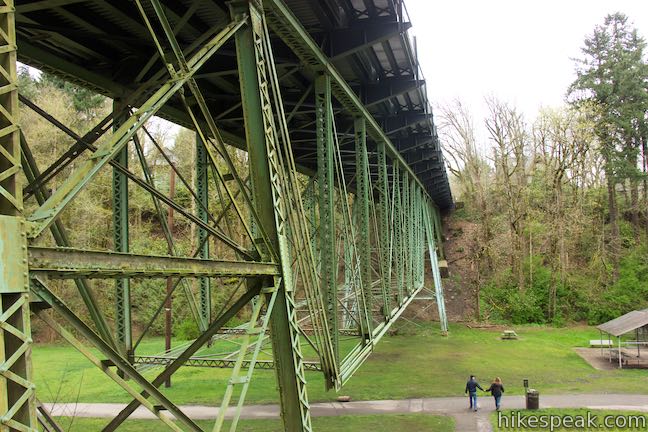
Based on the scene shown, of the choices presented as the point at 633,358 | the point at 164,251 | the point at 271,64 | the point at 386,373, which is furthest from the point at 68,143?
the point at 633,358

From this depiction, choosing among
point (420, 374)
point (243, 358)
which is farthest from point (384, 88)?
point (420, 374)

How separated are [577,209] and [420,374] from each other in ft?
67.6

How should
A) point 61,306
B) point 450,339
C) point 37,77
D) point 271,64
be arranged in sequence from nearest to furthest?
point 61,306
point 271,64
point 450,339
point 37,77

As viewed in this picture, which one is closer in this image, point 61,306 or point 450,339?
point 61,306

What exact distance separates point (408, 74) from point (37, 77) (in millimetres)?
43147

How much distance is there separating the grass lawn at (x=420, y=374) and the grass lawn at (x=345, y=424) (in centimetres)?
135

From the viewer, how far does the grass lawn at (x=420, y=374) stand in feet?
52.9

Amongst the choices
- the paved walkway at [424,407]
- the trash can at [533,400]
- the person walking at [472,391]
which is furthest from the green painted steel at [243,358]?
the trash can at [533,400]

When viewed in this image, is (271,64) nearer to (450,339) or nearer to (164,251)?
(450,339)

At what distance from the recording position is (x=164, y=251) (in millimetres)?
31281

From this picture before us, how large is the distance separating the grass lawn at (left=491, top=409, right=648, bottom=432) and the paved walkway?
49 centimetres

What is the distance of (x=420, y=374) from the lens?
18484 mm

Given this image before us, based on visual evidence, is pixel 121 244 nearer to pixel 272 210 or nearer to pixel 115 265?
pixel 272 210

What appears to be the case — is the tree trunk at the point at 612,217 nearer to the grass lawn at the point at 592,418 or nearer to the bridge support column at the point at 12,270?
the grass lawn at the point at 592,418
